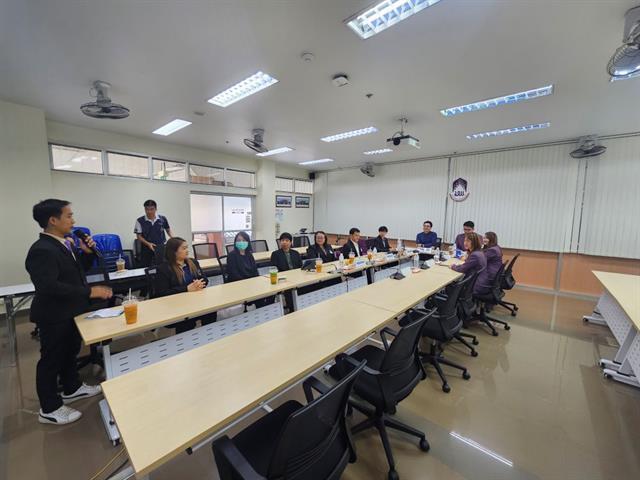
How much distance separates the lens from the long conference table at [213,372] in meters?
0.94

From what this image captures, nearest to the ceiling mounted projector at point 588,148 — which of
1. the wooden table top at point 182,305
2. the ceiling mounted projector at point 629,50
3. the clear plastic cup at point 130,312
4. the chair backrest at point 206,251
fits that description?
the ceiling mounted projector at point 629,50

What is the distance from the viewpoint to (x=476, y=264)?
10.8ft

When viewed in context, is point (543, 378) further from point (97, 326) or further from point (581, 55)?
point (97, 326)

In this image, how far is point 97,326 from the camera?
175cm

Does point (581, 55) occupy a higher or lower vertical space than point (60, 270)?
higher

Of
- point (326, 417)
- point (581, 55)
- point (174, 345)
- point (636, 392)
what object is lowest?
point (636, 392)

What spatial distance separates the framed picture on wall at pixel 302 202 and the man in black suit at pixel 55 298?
7.21 meters

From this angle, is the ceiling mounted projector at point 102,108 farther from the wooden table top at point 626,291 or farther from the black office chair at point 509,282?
the black office chair at point 509,282

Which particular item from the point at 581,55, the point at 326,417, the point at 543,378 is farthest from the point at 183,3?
the point at 543,378

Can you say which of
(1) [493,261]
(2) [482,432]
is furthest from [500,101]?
(2) [482,432]

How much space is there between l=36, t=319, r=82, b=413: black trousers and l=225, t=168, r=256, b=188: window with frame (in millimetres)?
5467

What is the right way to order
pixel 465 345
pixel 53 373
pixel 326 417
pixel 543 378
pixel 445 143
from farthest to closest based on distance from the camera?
1. pixel 445 143
2. pixel 465 345
3. pixel 543 378
4. pixel 53 373
5. pixel 326 417

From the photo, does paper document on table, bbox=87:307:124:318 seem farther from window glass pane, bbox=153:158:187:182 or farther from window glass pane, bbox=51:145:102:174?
window glass pane, bbox=153:158:187:182

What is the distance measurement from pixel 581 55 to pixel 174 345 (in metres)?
4.37
